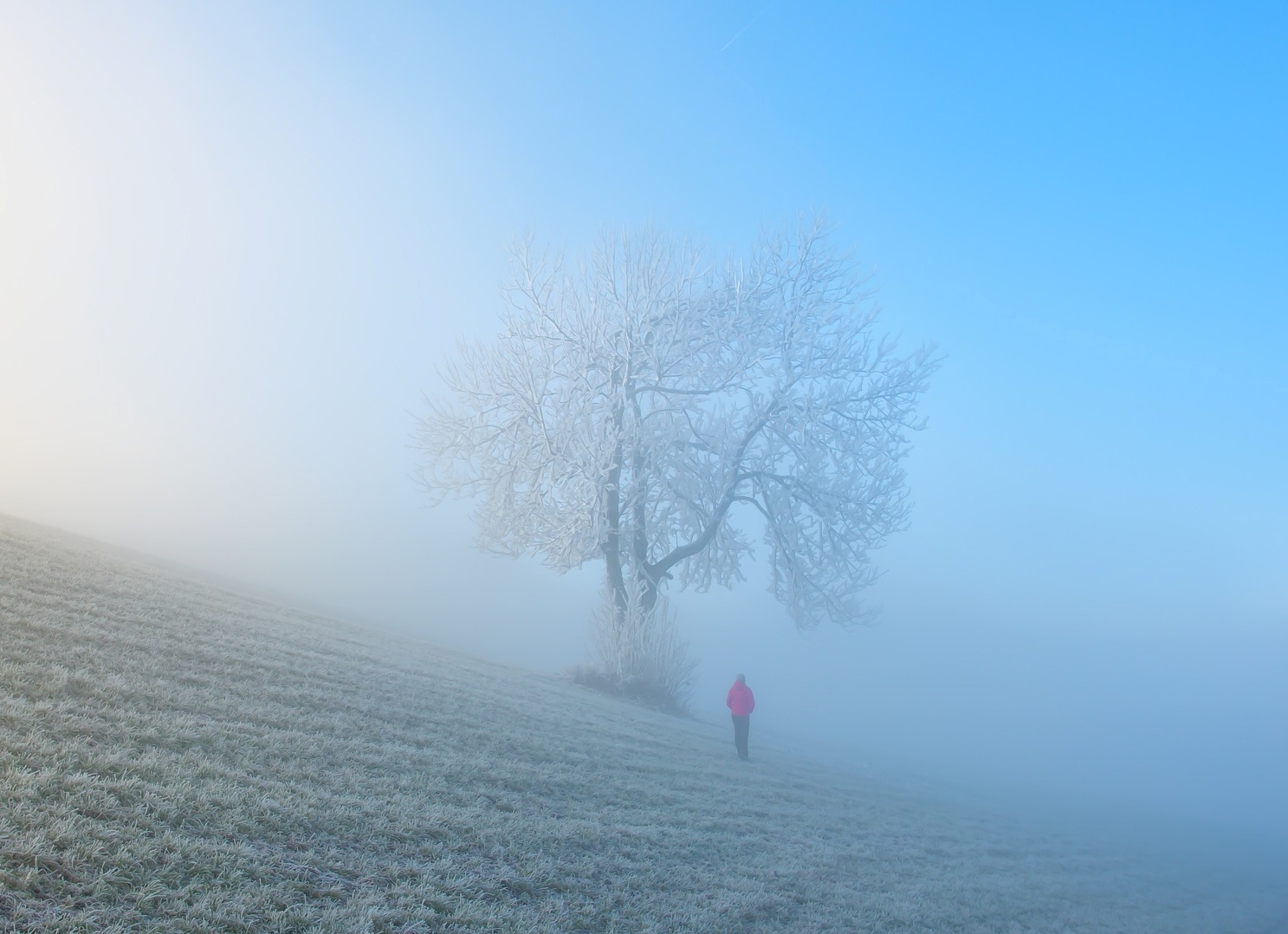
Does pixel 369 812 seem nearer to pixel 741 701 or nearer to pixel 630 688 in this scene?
pixel 741 701

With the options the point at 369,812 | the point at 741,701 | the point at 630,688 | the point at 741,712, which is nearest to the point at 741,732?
the point at 741,712

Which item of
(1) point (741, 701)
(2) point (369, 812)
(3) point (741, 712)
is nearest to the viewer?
(2) point (369, 812)

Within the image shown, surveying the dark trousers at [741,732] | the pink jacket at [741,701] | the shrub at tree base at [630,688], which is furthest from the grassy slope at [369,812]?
the shrub at tree base at [630,688]

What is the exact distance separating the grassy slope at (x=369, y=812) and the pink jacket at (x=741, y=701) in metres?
1.55

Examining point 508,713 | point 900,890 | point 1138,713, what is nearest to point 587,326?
point 508,713

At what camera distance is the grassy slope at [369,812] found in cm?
371

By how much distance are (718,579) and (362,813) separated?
18287 millimetres

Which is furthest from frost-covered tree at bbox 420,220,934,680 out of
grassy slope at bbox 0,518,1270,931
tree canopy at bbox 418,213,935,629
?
grassy slope at bbox 0,518,1270,931

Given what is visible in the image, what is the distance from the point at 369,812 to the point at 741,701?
398 inches

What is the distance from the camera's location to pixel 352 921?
3.70 meters

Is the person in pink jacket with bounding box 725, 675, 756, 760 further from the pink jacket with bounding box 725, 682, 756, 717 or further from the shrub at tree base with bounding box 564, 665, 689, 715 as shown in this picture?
the shrub at tree base with bounding box 564, 665, 689, 715

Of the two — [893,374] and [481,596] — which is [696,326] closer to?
[893,374]

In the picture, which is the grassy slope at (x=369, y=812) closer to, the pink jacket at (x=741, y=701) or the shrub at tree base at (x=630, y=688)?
the pink jacket at (x=741, y=701)

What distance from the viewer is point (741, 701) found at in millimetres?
14164
